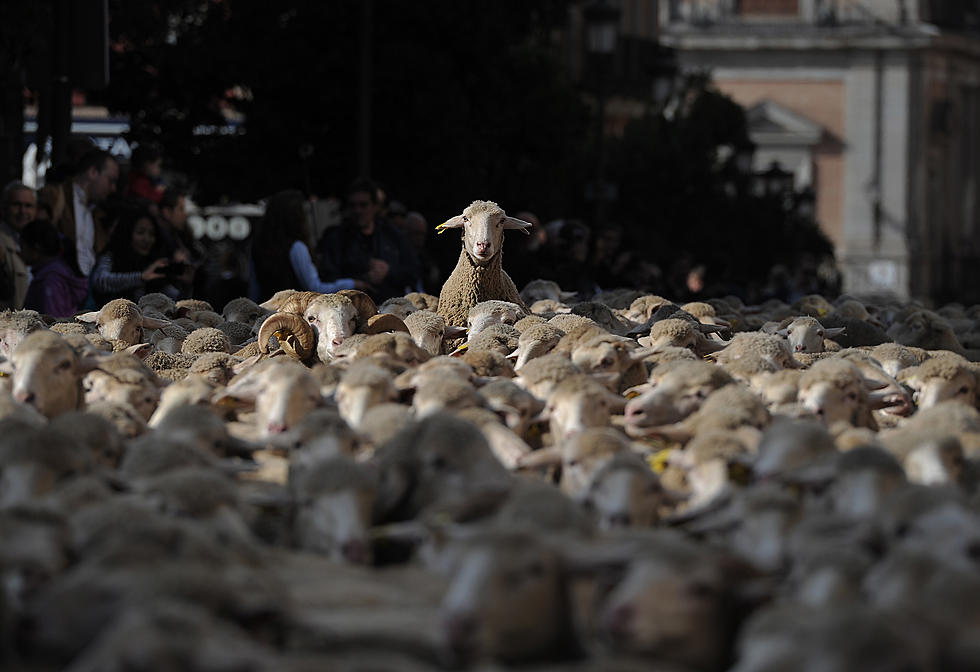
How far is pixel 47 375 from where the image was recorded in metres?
6.75

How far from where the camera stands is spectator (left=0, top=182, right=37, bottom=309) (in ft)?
34.1

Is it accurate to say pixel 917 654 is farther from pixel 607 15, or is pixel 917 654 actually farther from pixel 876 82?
pixel 876 82

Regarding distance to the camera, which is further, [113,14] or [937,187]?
[937,187]

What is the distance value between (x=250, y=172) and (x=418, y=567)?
13.9 metres

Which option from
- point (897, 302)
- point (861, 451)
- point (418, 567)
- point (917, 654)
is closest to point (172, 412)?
point (418, 567)

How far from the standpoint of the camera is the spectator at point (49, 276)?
1065 centimetres

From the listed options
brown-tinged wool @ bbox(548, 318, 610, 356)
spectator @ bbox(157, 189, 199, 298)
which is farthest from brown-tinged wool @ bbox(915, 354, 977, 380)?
spectator @ bbox(157, 189, 199, 298)

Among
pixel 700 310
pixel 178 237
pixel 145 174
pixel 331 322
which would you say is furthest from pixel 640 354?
pixel 145 174

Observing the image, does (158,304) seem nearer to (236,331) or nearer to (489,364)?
(236,331)

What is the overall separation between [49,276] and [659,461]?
5785mm

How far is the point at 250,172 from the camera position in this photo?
18391 millimetres

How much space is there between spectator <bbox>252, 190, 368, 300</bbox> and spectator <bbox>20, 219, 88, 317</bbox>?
112 cm

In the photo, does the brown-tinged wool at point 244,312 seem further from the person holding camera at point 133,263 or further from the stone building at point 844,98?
the stone building at point 844,98

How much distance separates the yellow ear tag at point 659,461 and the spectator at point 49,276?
18.1 ft
